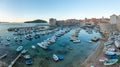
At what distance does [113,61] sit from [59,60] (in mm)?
11870

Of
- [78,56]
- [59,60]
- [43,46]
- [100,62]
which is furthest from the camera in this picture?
[43,46]

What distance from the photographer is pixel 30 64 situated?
33031 millimetres

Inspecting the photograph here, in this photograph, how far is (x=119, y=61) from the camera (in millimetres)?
30234

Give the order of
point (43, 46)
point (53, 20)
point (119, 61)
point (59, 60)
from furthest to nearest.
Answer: point (53, 20)
point (43, 46)
point (59, 60)
point (119, 61)

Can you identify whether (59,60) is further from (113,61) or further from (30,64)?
(113,61)

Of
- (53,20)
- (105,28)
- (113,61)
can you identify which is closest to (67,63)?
(113,61)

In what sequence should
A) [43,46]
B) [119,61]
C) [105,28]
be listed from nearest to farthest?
[119,61] < [43,46] < [105,28]

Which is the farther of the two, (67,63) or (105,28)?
(105,28)

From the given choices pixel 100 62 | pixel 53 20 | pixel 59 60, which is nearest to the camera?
pixel 100 62

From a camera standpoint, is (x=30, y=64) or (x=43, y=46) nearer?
(x=30, y=64)

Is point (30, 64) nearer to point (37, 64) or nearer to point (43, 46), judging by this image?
point (37, 64)

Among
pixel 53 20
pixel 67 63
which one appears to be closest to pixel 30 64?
pixel 67 63

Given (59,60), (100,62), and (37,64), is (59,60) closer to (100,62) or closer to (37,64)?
(37,64)

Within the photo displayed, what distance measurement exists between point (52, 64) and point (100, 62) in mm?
10292
